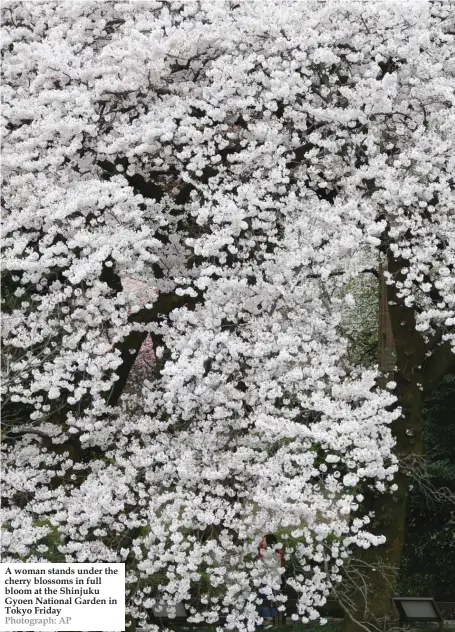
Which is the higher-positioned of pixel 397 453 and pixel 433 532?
pixel 397 453

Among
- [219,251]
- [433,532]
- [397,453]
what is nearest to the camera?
[219,251]

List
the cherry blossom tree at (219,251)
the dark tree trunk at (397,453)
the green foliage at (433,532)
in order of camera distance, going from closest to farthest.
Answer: the cherry blossom tree at (219,251)
the dark tree trunk at (397,453)
the green foliage at (433,532)

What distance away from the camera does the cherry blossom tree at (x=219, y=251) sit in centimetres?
785

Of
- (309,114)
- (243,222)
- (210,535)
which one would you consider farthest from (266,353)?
(309,114)

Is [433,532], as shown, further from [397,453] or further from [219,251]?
[219,251]

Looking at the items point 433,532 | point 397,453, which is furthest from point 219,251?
point 433,532

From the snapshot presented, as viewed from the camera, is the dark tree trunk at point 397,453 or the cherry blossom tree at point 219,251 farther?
the dark tree trunk at point 397,453

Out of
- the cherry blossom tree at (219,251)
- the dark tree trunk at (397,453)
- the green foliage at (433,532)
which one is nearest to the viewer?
the cherry blossom tree at (219,251)

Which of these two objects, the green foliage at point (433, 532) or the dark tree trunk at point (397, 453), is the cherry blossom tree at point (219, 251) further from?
the green foliage at point (433, 532)

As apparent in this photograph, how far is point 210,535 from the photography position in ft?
26.6

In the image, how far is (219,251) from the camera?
8.17 m

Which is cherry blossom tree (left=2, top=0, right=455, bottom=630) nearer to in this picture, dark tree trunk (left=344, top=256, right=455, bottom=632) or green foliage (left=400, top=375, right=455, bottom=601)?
dark tree trunk (left=344, top=256, right=455, bottom=632)

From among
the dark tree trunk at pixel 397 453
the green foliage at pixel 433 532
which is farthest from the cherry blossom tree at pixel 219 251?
the green foliage at pixel 433 532

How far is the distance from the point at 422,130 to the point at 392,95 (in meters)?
0.43
